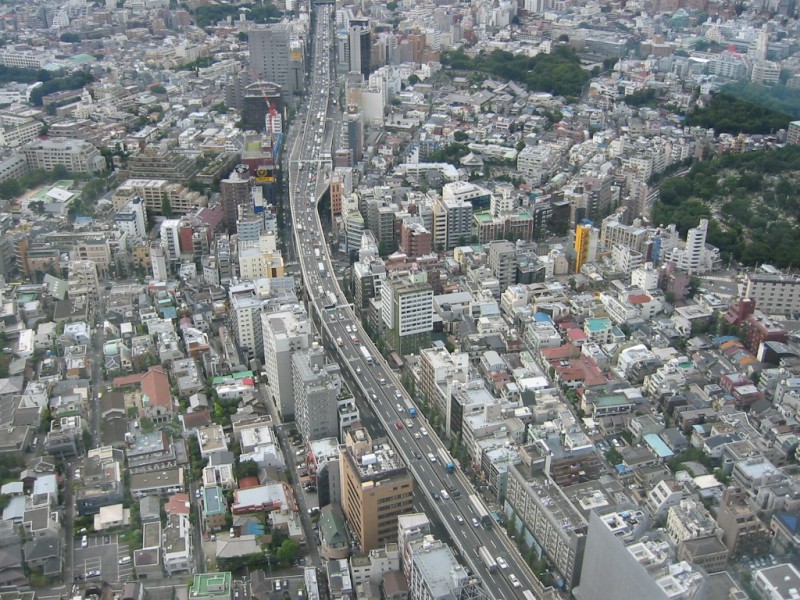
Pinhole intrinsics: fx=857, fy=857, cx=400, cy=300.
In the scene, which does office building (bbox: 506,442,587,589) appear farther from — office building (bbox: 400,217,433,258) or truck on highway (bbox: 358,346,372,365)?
office building (bbox: 400,217,433,258)

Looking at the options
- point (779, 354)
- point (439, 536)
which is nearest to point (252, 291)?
point (439, 536)

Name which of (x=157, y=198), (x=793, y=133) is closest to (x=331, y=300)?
(x=157, y=198)

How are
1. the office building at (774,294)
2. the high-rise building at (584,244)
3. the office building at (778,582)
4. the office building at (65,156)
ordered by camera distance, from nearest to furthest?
the office building at (778,582)
the office building at (774,294)
the high-rise building at (584,244)
the office building at (65,156)

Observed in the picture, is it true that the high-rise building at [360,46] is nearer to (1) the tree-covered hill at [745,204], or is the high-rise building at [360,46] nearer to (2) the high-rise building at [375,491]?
(1) the tree-covered hill at [745,204]

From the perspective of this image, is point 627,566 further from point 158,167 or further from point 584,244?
point 158,167

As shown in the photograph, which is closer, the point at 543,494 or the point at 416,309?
the point at 543,494

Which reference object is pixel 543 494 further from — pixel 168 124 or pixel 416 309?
pixel 168 124

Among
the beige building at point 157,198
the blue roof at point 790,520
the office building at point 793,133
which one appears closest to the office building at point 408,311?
the blue roof at point 790,520
